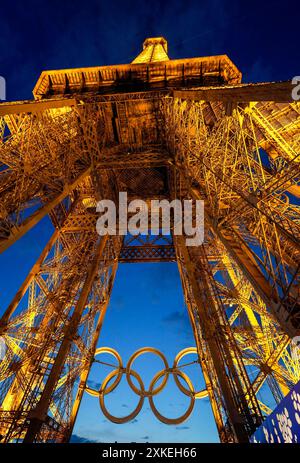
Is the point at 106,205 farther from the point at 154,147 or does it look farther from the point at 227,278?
the point at 227,278

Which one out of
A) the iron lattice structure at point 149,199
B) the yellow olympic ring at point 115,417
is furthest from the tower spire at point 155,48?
the yellow olympic ring at point 115,417

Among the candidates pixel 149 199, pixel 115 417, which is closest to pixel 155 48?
pixel 149 199

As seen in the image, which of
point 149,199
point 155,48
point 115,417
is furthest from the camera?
point 155,48

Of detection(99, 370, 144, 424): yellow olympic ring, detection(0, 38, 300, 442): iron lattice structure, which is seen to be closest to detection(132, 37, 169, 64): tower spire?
detection(0, 38, 300, 442): iron lattice structure

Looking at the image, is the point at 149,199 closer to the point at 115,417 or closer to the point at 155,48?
the point at 115,417

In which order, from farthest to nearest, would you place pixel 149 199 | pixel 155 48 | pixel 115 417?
pixel 155 48, pixel 149 199, pixel 115 417

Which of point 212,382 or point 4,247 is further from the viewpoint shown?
point 212,382

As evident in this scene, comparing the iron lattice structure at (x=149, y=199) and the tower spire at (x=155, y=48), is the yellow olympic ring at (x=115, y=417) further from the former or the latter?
the tower spire at (x=155, y=48)

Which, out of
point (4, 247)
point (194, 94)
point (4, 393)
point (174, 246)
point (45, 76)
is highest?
point (45, 76)
